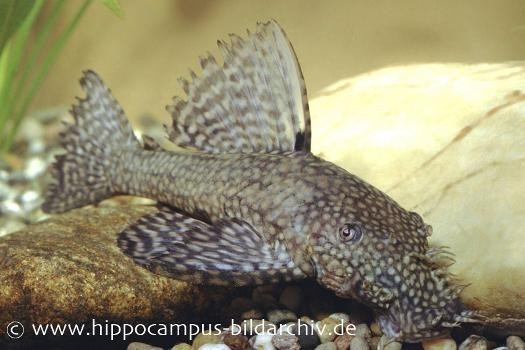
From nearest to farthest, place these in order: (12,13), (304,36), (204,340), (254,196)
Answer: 1. (204,340)
2. (254,196)
3. (12,13)
4. (304,36)

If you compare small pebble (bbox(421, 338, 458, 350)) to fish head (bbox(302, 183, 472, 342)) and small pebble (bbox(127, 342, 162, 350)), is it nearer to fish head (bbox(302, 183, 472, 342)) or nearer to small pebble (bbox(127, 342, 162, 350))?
fish head (bbox(302, 183, 472, 342))

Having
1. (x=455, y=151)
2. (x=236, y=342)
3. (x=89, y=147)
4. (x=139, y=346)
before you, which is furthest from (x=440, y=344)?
(x=89, y=147)

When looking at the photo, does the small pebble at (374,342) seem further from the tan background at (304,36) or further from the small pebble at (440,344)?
the tan background at (304,36)

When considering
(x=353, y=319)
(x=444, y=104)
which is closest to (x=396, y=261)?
(x=353, y=319)

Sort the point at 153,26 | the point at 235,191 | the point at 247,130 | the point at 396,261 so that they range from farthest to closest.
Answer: the point at 153,26 < the point at 247,130 < the point at 235,191 < the point at 396,261

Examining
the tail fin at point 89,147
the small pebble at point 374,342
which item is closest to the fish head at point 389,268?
the small pebble at point 374,342

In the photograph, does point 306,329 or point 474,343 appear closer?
point 474,343

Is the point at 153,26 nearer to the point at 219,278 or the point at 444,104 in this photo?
the point at 444,104

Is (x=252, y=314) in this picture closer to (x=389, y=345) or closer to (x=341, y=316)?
(x=341, y=316)
